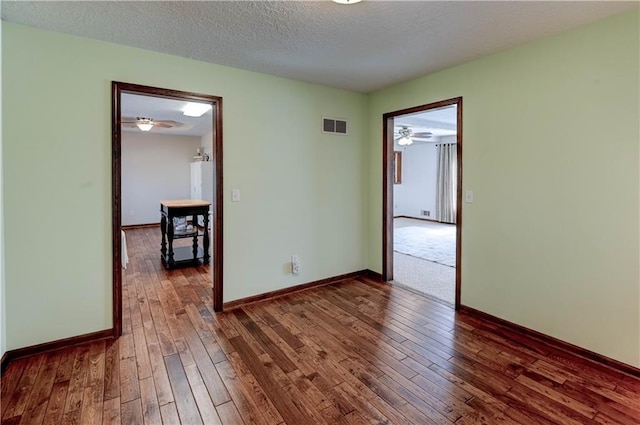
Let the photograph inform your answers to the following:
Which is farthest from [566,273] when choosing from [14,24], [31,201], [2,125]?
[14,24]

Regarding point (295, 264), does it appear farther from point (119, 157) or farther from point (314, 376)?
point (119, 157)

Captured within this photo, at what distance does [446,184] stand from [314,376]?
316 inches

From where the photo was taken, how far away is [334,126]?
12.8 ft

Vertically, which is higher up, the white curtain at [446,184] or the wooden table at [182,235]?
the white curtain at [446,184]

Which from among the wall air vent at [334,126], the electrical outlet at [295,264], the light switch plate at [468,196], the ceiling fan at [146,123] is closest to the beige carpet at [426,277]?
the light switch plate at [468,196]

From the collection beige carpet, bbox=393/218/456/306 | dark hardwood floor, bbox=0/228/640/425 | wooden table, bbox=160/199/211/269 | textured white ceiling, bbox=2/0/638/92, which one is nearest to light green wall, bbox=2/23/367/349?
textured white ceiling, bbox=2/0/638/92

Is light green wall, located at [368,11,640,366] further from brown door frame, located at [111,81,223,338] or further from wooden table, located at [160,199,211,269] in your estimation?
wooden table, located at [160,199,211,269]

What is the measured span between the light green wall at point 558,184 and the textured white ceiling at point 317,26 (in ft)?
0.77

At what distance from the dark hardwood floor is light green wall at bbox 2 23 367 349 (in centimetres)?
37

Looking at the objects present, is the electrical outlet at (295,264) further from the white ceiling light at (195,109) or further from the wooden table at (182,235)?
the white ceiling light at (195,109)

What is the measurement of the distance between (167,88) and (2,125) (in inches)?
44.1

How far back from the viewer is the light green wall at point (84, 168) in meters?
2.31

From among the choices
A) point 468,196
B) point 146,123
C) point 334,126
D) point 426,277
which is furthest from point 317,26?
point 146,123

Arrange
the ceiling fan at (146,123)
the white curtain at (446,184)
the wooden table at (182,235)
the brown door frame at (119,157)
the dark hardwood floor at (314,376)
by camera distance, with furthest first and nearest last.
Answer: the white curtain at (446,184), the ceiling fan at (146,123), the wooden table at (182,235), the brown door frame at (119,157), the dark hardwood floor at (314,376)
